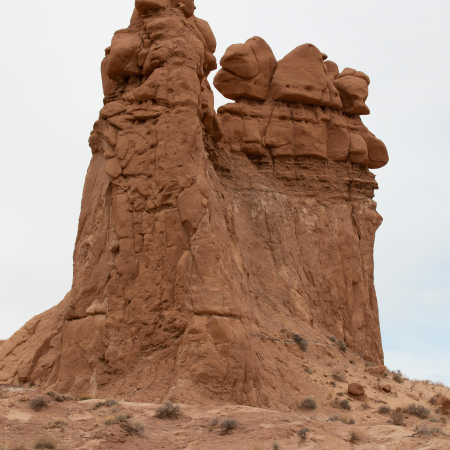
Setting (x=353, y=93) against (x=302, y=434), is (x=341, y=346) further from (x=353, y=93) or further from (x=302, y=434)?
(x=353, y=93)

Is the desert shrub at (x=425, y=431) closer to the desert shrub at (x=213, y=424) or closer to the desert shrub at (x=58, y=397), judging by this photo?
the desert shrub at (x=213, y=424)

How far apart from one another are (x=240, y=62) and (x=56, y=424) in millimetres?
16543

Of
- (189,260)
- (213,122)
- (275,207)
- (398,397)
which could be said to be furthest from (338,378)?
(213,122)

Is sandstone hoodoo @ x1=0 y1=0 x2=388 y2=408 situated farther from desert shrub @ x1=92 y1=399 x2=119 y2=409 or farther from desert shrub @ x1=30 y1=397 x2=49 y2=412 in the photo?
desert shrub @ x1=30 y1=397 x2=49 y2=412

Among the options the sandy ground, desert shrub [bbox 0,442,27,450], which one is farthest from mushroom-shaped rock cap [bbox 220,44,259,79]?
desert shrub [bbox 0,442,27,450]

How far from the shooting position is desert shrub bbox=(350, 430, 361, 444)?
34.8 feet

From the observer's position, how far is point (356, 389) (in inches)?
625

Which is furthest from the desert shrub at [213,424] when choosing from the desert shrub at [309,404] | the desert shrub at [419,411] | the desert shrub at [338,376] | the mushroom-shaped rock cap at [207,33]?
the mushroom-shaped rock cap at [207,33]

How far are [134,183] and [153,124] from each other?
1633 millimetres

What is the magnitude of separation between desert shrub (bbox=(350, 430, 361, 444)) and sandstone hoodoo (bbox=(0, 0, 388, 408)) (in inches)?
119

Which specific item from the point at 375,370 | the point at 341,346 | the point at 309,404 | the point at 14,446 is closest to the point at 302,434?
the point at 309,404

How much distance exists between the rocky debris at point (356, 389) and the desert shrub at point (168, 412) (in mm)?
6101

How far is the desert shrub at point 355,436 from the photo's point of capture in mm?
10609

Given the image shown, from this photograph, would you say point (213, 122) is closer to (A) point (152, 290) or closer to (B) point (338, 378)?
(A) point (152, 290)
